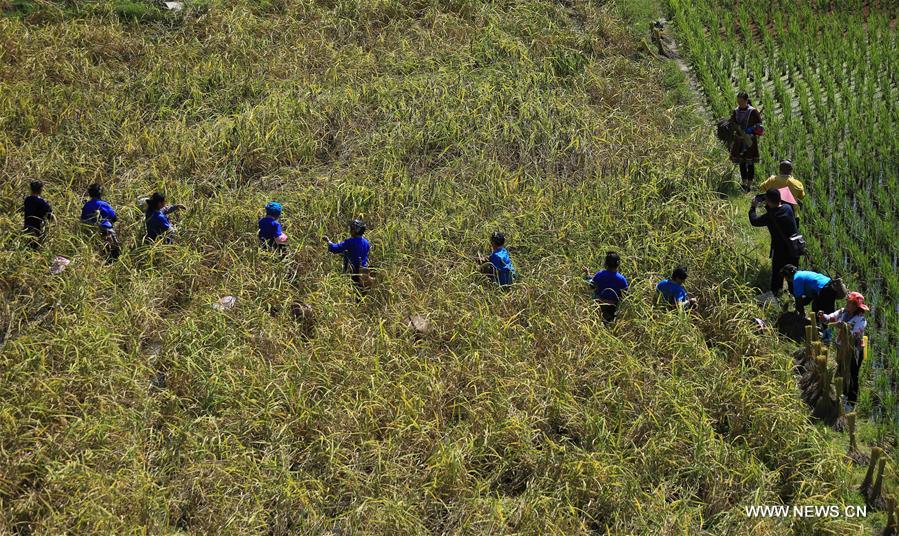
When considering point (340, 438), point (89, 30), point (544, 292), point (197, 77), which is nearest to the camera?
point (340, 438)

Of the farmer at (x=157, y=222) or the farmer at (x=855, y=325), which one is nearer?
the farmer at (x=855, y=325)

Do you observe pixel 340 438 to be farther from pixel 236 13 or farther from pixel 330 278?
pixel 236 13

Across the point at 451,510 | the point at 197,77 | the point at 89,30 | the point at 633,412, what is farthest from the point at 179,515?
the point at 89,30

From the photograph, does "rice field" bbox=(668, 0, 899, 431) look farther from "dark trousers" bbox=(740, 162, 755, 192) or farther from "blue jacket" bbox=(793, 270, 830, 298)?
"blue jacket" bbox=(793, 270, 830, 298)

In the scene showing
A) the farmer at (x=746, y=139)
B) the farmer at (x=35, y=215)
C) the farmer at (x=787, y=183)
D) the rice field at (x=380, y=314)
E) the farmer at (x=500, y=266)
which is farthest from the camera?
the farmer at (x=746, y=139)

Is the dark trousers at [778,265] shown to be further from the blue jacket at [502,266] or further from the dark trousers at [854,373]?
the blue jacket at [502,266]

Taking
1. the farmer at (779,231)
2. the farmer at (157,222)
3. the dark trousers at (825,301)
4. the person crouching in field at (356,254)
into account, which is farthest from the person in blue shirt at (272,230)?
the dark trousers at (825,301)

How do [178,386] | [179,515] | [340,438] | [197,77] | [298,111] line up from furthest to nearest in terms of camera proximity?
[197,77] → [298,111] → [178,386] → [340,438] → [179,515]

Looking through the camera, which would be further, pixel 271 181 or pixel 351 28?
pixel 351 28
